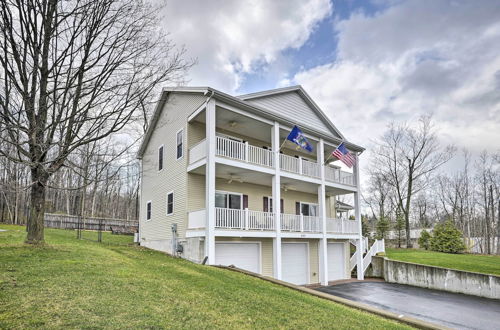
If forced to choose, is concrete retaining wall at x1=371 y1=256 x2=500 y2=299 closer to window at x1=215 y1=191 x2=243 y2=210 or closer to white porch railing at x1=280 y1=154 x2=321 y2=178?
white porch railing at x1=280 y1=154 x2=321 y2=178

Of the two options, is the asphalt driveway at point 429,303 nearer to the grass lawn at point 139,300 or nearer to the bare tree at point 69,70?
the grass lawn at point 139,300

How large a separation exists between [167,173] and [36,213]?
6.76 meters

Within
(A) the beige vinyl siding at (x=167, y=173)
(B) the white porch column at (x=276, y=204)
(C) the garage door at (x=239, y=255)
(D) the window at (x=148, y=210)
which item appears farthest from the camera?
(D) the window at (x=148, y=210)

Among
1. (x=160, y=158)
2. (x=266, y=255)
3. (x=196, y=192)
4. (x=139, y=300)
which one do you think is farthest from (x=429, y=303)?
(x=160, y=158)

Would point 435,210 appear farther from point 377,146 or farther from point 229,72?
point 229,72

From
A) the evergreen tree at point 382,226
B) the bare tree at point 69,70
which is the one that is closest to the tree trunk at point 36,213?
the bare tree at point 69,70

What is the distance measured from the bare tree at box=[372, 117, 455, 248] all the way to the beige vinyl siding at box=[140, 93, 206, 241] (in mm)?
23397

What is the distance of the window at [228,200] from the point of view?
15.3m

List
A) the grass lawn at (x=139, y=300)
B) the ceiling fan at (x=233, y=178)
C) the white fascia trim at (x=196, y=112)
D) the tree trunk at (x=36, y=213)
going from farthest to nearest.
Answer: the ceiling fan at (x=233, y=178)
the white fascia trim at (x=196, y=112)
the tree trunk at (x=36, y=213)
the grass lawn at (x=139, y=300)

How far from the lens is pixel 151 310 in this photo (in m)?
5.65

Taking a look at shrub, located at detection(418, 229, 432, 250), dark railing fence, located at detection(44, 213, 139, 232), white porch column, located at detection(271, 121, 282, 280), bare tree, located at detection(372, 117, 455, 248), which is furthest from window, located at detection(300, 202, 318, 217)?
dark railing fence, located at detection(44, 213, 139, 232)

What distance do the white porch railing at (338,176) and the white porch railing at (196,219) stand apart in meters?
8.42

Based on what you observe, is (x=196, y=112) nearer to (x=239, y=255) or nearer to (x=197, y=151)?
(x=197, y=151)

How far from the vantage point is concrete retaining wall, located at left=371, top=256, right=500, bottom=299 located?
601 inches
